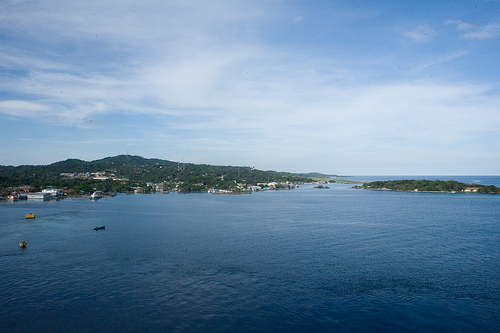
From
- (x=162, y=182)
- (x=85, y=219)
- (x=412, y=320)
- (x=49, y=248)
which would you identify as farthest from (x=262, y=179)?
(x=412, y=320)

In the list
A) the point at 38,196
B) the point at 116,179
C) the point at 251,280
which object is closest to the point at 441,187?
the point at 251,280

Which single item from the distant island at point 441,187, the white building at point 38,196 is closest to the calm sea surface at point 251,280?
the white building at point 38,196

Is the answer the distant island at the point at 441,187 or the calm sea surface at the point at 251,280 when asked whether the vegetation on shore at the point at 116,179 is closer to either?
the distant island at the point at 441,187

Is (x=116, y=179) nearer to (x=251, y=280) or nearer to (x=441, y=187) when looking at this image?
(x=441, y=187)

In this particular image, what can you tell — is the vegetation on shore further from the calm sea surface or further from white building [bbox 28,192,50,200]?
the calm sea surface

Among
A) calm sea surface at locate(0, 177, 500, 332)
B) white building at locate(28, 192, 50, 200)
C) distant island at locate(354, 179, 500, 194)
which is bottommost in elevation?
calm sea surface at locate(0, 177, 500, 332)

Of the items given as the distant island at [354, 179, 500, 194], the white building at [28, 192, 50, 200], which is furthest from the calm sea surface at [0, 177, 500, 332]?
the distant island at [354, 179, 500, 194]

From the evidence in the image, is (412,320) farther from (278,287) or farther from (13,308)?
(13,308)
